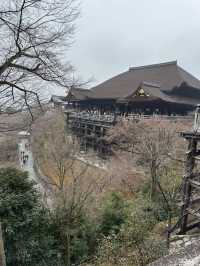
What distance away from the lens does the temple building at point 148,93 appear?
25.6 meters

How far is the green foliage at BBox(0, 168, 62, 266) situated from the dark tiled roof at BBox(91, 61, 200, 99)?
69.6ft

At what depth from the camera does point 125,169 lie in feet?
53.0

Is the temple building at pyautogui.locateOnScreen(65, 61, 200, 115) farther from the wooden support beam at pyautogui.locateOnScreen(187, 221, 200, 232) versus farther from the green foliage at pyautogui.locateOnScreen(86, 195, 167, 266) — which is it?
the green foliage at pyautogui.locateOnScreen(86, 195, 167, 266)

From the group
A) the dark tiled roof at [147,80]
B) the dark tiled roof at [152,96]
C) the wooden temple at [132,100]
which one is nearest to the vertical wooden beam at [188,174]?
the wooden temple at [132,100]

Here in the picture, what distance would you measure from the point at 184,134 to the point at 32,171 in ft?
46.7

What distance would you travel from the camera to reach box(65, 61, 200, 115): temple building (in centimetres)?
2562

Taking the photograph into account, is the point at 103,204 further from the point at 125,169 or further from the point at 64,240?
the point at 125,169

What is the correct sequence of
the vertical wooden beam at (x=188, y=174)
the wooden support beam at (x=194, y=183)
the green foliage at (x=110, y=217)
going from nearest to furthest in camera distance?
the wooden support beam at (x=194, y=183) → the vertical wooden beam at (x=188, y=174) → the green foliage at (x=110, y=217)

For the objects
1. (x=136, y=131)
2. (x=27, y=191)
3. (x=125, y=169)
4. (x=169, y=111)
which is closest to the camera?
(x=27, y=191)

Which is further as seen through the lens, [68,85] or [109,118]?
[109,118]

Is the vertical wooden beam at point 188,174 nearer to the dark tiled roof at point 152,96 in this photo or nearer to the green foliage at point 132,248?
the green foliage at point 132,248

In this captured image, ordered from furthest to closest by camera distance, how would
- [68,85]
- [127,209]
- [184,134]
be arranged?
1. [127,209]
2. [184,134]
3. [68,85]

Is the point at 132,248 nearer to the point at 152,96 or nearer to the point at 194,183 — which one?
the point at 194,183

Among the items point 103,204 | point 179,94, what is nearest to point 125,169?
point 103,204
